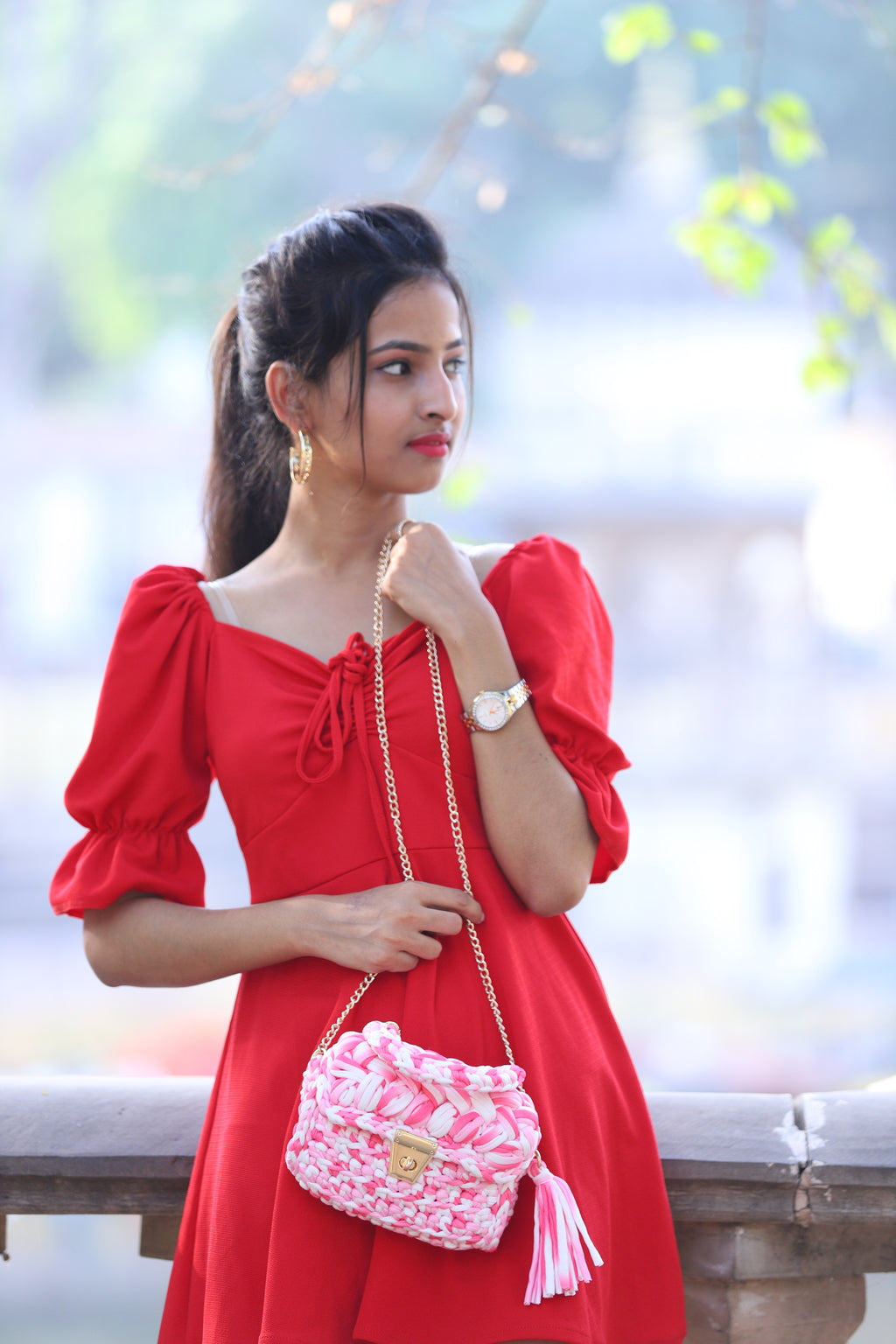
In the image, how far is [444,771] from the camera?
3.78 ft

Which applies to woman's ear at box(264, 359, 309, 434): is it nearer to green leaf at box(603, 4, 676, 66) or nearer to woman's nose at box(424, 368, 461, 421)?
Result: woman's nose at box(424, 368, 461, 421)

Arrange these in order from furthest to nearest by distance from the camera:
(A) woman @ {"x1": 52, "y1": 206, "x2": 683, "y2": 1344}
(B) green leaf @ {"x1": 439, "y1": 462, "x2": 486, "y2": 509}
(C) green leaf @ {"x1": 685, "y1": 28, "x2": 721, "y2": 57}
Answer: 1. (B) green leaf @ {"x1": 439, "y1": 462, "x2": 486, "y2": 509}
2. (C) green leaf @ {"x1": 685, "y1": 28, "x2": 721, "y2": 57}
3. (A) woman @ {"x1": 52, "y1": 206, "x2": 683, "y2": 1344}

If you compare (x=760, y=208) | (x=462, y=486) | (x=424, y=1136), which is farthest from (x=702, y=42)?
(x=424, y=1136)

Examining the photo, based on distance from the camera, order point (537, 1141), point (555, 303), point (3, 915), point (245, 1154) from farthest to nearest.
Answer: point (555, 303) < point (3, 915) < point (245, 1154) < point (537, 1141)

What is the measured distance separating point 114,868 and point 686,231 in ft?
6.56

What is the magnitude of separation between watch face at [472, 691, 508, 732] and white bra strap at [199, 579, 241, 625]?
27 cm

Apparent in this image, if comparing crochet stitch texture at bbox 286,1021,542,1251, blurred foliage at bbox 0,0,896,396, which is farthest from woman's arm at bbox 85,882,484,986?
blurred foliage at bbox 0,0,896,396

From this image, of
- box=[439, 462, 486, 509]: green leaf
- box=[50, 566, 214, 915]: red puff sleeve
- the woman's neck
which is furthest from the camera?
box=[439, 462, 486, 509]: green leaf

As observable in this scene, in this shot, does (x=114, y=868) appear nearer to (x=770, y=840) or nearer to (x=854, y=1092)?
(x=854, y=1092)

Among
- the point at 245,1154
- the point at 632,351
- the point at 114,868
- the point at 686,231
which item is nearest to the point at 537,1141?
the point at 245,1154

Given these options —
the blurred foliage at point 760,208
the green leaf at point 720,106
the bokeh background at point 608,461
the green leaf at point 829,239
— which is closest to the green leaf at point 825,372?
the blurred foliage at point 760,208

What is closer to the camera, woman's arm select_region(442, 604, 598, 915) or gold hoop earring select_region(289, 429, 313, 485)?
woman's arm select_region(442, 604, 598, 915)

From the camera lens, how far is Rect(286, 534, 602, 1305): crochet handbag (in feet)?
3.25

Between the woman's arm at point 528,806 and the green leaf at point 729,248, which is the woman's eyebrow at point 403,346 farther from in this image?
the green leaf at point 729,248
